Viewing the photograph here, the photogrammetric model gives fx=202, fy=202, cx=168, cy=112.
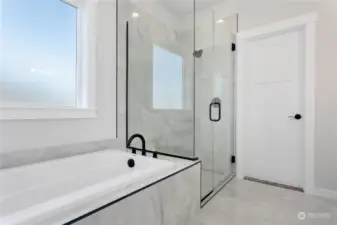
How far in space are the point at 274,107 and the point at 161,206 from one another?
211 cm

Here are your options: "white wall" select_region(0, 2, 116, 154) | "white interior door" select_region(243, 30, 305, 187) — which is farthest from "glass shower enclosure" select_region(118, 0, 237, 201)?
"white wall" select_region(0, 2, 116, 154)

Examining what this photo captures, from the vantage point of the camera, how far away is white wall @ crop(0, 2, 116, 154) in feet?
4.93

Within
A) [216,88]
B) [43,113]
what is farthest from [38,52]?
[216,88]

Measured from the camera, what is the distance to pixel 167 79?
2.98 m

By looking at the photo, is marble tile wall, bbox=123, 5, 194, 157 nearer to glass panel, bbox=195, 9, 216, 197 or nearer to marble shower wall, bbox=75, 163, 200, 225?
glass panel, bbox=195, 9, 216, 197

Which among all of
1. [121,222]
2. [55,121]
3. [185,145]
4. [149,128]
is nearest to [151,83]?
[149,128]

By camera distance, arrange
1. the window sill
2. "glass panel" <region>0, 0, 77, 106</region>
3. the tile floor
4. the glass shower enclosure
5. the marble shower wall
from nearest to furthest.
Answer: the marble shower wall < the window sill < "glass panel" <region>0, 0, 77, 106</region> < the tile floor < the glass shower enclosure

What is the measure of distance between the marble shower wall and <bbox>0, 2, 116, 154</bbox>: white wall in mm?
1017

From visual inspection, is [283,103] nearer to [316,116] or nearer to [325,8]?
[316,116]

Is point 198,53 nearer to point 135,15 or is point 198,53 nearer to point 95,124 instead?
point 135,15

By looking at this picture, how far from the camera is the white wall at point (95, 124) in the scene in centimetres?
150

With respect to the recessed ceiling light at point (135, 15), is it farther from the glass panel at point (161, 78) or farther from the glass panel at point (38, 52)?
the glass panel at point (38, 52)

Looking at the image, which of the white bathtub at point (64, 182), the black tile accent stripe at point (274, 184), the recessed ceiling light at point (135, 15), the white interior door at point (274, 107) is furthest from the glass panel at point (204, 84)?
the white bathtub at point (64, 182)

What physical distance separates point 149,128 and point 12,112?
1.46 meters
